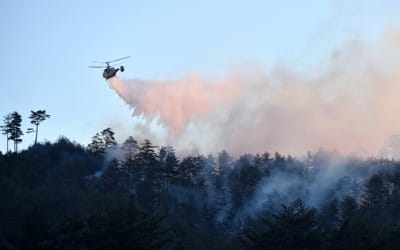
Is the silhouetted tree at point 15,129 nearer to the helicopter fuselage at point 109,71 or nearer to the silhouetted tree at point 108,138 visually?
the silhouetted tree at point 108,138

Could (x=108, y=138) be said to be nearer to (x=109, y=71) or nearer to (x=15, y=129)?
(x=15, y=129)

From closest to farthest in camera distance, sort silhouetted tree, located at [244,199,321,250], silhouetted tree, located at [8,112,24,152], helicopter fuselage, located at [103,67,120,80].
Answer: silhouetted tree, located at [244,199,321,250]
helicopter fuselage, located at [103,67,120,80]
silhouetted tree, located at [8,112,24,152]

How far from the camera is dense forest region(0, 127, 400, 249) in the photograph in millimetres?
83750

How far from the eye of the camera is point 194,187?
392 feet

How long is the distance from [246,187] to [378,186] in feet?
75.2

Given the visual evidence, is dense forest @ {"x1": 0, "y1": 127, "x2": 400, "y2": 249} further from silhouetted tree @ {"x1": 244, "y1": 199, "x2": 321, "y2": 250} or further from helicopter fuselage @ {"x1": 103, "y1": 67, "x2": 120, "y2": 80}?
helicopter fuselage @ {"x1": 103, "y1": 67, "x2": 120, "y2": 80}

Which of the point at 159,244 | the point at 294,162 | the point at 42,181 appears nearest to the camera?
the point at 159,244

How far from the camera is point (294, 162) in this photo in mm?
133500

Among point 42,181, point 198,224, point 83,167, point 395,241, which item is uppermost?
Result: point 83,167

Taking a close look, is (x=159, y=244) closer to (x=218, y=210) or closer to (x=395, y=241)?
(x=395, y=241)

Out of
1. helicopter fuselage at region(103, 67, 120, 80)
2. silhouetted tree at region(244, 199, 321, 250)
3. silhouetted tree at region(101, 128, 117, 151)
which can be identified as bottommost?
silhouetted tree at region(244, 199, 321, 250)

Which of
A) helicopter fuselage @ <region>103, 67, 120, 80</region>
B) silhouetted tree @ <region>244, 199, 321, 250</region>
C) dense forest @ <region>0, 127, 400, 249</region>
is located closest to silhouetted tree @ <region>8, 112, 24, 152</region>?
dense forest @ <region>0, 127, 400, 249</region>

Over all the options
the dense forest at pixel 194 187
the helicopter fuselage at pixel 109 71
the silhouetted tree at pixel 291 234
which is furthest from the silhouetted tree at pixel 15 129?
the silhouetted tree at pixel 291 234

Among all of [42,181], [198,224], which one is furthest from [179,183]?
[42,181]
